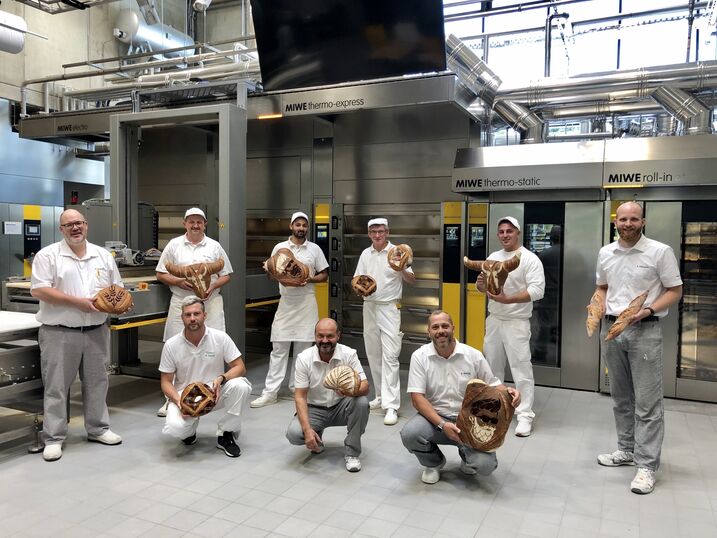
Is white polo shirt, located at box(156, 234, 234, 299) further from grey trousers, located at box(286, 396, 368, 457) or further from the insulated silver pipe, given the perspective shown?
the insulated silver pipe

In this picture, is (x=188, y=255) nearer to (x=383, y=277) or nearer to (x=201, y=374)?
(x=201, y=374)

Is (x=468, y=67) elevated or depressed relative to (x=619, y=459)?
elevated

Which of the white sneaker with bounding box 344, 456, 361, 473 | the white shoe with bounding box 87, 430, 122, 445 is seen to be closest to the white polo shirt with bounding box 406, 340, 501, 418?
the white sneaker with bounding box 344, 456, 361, 473

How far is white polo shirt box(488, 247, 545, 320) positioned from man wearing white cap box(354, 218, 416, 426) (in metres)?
0.89

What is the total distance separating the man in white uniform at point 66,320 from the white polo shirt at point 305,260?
1.71 meters

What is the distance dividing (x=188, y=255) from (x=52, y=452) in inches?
73.1

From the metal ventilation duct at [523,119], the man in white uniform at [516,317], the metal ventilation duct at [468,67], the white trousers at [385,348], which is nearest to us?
the man in white uniform at [516,317]

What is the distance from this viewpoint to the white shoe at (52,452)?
12.0ft

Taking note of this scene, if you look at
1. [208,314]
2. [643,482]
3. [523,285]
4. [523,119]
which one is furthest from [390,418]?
[523,119]

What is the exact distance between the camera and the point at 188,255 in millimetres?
4875

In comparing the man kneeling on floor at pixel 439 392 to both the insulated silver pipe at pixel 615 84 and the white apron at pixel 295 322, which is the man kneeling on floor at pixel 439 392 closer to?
the white apron at pixel 295 322

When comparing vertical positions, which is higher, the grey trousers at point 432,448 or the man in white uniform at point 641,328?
the man in white uniform at point 641,328

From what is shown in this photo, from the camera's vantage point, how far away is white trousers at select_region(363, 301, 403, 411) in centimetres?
475

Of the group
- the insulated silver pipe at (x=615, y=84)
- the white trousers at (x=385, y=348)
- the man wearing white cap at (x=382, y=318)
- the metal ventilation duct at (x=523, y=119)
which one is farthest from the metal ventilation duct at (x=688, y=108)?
the white trousers at (x=385, y=348)
